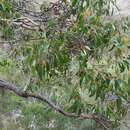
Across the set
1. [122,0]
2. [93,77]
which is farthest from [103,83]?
[122,0]

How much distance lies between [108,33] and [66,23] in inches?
14.6

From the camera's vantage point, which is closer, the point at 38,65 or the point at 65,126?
the point at 38,65

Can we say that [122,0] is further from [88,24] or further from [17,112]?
[88,24]

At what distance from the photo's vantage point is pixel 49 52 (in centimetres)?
242

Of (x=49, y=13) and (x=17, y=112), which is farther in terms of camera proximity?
(x=17, y=112)

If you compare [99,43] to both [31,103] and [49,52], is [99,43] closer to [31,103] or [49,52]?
[49,52]

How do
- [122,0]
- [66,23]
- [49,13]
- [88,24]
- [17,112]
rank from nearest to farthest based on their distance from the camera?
[88,24] < [66,23] < [49,13] < [17,112] < [122,0]

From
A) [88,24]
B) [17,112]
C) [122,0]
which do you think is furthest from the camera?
[122,0]

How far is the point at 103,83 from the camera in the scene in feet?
9.12

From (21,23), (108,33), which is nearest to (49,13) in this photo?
(21,23)

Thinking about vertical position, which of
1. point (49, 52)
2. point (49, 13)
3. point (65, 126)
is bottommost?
point (65, 126)

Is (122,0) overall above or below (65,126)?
above

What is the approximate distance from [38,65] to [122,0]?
712cm

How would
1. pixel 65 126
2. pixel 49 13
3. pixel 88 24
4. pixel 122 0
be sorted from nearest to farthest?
pixel 88 24
pixel 49 13
pixel 65 126
pixel 122 0
